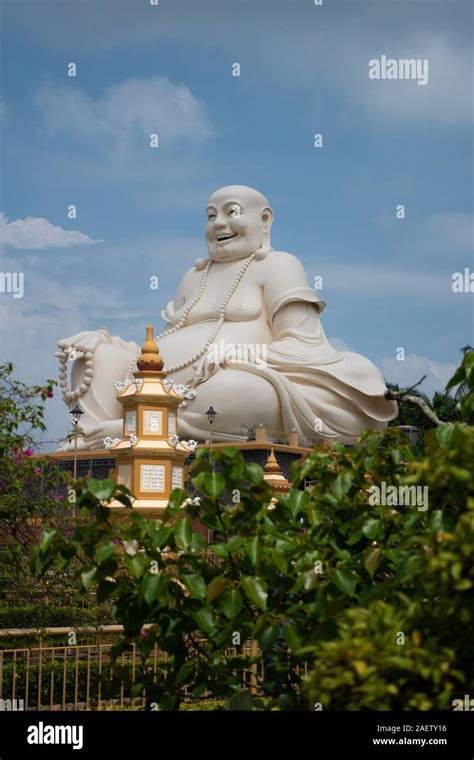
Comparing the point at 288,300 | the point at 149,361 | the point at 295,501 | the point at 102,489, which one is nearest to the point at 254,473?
the point at 295,501

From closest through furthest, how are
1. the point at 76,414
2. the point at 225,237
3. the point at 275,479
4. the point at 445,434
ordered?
1. the point at 445,434
2. the point at 275,479
3. the point at 76,414
4. the point at 225,237

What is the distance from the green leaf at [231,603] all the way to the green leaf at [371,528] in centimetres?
53

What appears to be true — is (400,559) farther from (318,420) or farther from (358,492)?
(318,420)

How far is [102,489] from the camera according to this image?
4.20 metres

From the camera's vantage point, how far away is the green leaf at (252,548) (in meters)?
4.12

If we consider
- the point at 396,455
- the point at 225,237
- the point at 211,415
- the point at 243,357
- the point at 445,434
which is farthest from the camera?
the point at 225,237

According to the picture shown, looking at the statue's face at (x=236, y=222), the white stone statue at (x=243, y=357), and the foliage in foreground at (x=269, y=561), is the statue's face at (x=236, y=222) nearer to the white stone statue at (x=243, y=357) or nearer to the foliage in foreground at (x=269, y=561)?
the white stone statue at (x=243, y=357)

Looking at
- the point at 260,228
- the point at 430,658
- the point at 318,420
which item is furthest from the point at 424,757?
the point at 260,228

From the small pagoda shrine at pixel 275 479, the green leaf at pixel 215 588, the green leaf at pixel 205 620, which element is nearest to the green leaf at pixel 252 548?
the green leaf at pixel 215 588

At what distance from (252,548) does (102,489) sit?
1.86 feet

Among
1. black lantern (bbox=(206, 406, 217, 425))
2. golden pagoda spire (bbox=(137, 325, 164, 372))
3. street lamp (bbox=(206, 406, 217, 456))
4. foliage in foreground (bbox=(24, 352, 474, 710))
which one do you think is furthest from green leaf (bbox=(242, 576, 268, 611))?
black lantern (bbox=(206, 406, 217, 425))

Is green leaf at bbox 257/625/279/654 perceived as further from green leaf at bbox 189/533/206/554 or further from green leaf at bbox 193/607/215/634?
green leaf at bbox 189/533/206/554

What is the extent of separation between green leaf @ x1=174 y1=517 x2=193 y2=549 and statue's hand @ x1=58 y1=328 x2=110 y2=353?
47.9 ft

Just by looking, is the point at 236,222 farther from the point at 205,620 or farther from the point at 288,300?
the point at 205,620
